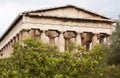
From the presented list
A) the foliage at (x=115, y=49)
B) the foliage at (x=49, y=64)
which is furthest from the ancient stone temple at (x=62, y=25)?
the foliage at (x=49, y=64)

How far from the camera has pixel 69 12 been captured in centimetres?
6328

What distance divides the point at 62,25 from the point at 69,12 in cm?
179

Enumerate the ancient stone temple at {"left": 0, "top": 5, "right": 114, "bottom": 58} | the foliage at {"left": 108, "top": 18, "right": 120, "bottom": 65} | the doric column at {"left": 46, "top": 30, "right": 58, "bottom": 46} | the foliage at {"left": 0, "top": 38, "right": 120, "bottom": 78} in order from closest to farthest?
the foliage at {"left": 0, "top": 38, "right": 120, "bottom": 78}
the foliage at {"left": 108, "top": 18, "right": 120, "bottom": 65}
the ancient stone temple at {"left": 0, "top": 5, "right": 114, "bottom": 58}
the doric column at {"left": 46, "top": 30, "right": 58, "bottom": 46}

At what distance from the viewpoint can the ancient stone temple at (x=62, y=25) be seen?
61.6 metres

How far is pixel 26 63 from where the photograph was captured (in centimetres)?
3425

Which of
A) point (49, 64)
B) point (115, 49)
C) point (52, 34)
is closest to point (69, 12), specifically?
point (52, 34)

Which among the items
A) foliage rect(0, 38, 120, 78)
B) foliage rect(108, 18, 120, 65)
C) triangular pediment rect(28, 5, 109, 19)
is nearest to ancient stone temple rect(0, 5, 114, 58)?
triangular pediment rect(28, 5, 109, 19)

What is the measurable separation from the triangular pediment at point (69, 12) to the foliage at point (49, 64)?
25.8 meters

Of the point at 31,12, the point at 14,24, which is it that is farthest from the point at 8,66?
the point at 14,24

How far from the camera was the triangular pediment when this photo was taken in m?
62.3

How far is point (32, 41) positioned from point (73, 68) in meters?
3.74

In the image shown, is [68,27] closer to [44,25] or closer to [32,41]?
[44,25]

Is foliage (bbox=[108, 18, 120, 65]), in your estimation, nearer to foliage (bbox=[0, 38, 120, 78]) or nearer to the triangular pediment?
foliage (bbox=[0, 38, 120, 78])

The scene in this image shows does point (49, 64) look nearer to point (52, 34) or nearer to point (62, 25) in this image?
point (62, 25)
